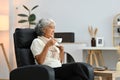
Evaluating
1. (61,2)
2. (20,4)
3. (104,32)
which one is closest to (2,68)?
(20,4)

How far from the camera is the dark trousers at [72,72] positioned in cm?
306

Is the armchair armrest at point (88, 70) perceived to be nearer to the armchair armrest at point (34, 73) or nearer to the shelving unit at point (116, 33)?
the armchair armrest at point (34, 73)

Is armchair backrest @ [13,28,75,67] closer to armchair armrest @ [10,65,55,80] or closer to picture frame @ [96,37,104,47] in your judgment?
armchair armrest @ [10,65,55,80]

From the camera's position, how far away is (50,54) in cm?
338

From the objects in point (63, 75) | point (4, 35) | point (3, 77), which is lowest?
point (3, 77)

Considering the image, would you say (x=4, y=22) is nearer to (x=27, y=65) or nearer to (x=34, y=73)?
(x=27, y=65)

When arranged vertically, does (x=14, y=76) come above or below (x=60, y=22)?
below

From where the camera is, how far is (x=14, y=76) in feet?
10.0

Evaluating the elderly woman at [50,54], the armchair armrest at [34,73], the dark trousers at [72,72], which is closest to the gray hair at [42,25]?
the elderly woman at [50,54]

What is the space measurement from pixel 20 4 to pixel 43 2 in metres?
0.50

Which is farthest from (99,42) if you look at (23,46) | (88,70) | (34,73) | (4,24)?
(34,73)

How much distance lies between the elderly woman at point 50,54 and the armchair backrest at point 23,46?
10 cm

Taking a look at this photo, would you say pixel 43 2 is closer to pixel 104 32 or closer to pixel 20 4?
Result: pixel 20 4

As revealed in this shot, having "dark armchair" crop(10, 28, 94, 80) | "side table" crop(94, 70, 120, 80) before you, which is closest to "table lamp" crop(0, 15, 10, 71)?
"dark armchair" crop(10, 28, 94, 80)
